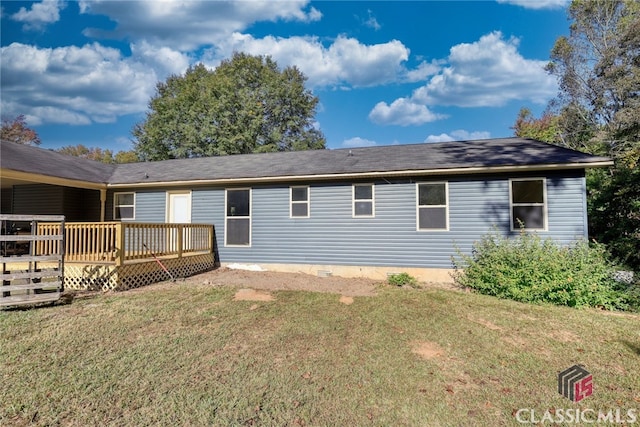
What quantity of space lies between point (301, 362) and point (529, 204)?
7.02m

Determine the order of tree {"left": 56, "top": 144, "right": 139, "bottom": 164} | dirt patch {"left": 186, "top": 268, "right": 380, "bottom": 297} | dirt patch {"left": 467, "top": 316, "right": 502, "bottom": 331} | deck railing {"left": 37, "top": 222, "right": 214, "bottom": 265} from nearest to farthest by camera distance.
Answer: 1. dirt patch {"left": 467, "top": 316, "right": 502, "bottom": 331}
2. deck railing {"left": 37, "top": 222, "right": 214, "bottom": 265}
3. dirt patch {"left": 186, "top": 268, "right": 380, "bottom": 297}
4. tree {"left": 56, "top": 144, "right": 139, "bottom": 164}

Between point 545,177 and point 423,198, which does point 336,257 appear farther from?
point 545,177

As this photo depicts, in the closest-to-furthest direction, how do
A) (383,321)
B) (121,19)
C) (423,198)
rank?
(383,321) < (423,198) < (121,19)

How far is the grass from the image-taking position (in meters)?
2.85

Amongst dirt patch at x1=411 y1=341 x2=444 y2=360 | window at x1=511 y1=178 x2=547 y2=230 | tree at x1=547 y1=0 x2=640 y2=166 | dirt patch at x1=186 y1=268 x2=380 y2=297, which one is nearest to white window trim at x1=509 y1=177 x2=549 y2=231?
window at x1=511 y1=178 x2=547 y2=230

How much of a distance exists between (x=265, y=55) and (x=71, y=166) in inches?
904

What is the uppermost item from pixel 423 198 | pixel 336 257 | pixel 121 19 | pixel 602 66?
pixel 602 66

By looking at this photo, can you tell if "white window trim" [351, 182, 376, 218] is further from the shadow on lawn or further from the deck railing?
the shadow on lawn

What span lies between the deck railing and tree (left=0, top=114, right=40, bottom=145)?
97.5 feet

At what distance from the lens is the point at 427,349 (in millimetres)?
4203

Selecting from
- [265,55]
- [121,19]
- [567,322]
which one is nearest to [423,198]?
[567,322]

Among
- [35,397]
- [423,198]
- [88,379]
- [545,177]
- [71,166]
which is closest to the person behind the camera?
[35,397]

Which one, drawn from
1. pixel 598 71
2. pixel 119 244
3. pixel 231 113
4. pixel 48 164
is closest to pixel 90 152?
pixel 231 113

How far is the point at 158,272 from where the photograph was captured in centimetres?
820
